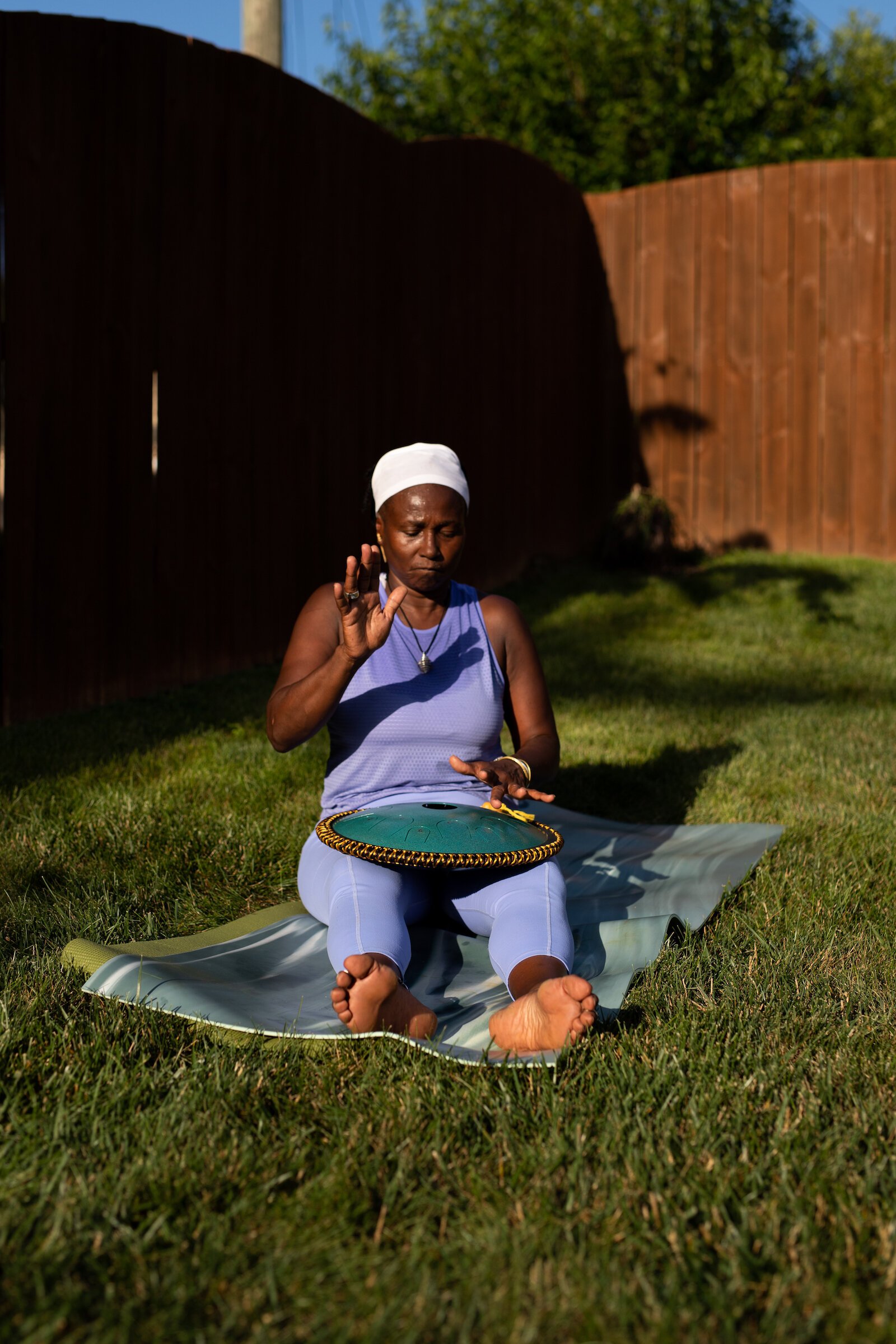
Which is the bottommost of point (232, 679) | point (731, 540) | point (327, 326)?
point (232, 679)

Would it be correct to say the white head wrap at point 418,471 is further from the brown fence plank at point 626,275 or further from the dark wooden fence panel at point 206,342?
the brown fence plank at point 626,275

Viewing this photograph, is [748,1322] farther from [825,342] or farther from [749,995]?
[825,342]

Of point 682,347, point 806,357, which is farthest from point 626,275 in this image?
point 806,357

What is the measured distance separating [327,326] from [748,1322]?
16.2 ft

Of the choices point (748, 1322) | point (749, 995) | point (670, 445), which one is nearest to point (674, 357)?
point (670, 445)

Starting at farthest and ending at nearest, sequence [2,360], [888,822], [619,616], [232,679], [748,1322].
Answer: [619,616] → [232,679] → [2,360] → [888,822] → [748,1322]

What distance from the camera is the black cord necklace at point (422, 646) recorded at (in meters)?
2.54

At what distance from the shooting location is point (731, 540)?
8.08 metres

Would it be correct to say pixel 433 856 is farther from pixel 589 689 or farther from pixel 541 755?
pixel 589 689

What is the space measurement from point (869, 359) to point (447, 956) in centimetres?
650

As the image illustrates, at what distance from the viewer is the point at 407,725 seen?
2.49 metres

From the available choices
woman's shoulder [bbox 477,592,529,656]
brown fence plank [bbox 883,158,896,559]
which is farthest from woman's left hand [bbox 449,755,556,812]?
brown fence plank [bbox 883,158,896,559]

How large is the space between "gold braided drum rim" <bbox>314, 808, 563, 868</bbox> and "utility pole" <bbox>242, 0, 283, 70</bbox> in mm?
5397

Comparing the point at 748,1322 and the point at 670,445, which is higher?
the point at 670,445
